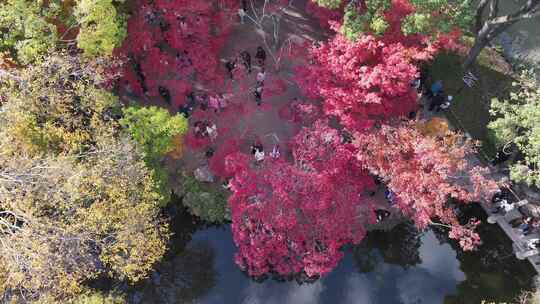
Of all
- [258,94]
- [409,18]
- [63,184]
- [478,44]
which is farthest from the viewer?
[478,44]

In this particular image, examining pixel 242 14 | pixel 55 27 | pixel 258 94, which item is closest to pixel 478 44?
pixel 258 94

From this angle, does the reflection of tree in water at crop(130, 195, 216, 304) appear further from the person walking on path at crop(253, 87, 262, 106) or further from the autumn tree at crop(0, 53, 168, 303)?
the person walking on path at crop(253, 87, 262, 106)

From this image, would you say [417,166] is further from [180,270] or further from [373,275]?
[180,270]

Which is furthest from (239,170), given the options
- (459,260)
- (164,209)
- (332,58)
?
(459,260)

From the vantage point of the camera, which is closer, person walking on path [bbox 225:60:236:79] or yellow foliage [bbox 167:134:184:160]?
yellow foliage [bbox 167:134:184:160]

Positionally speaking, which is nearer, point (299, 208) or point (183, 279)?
point (299, 208)

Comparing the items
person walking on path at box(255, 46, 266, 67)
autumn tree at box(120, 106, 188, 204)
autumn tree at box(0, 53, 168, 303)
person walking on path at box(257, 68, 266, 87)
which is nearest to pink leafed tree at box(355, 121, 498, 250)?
person walking on path at box(257, 68, 266, 87)
